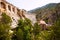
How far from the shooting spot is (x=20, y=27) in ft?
256

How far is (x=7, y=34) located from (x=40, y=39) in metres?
14.2

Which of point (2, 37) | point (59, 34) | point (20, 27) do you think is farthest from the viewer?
point (20, 27)

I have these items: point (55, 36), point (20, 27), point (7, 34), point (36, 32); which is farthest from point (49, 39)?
point (36, 32)

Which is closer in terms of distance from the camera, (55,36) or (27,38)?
(55,36)

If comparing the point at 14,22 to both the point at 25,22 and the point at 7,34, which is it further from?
the point at 7,34

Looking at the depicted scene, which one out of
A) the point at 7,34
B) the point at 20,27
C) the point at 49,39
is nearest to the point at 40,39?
the point at 20,27

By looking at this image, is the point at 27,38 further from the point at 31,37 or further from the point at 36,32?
the point at 36,32

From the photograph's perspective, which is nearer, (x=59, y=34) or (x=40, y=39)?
(x=59, y=34)

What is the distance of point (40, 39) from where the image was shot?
7544 cm

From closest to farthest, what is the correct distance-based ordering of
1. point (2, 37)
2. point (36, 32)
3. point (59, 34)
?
point (59, 34), point (2, 37), point (36, 32)

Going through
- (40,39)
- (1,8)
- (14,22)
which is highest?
(1,8)

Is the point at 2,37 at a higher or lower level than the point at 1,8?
lower

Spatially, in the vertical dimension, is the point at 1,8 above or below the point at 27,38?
above

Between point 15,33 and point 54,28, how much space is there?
21.1m
